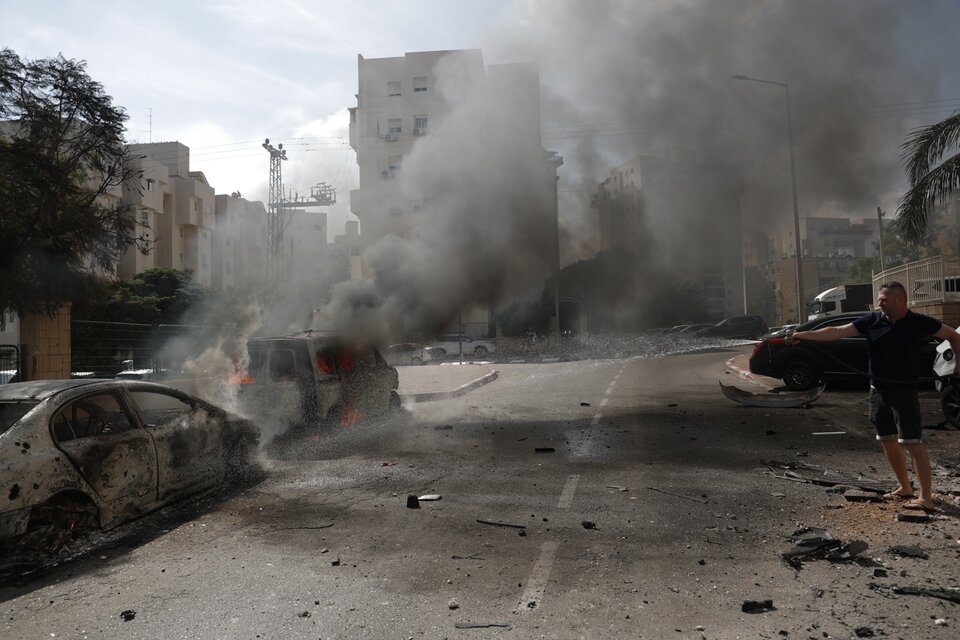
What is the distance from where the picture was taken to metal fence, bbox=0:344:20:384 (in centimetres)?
1056

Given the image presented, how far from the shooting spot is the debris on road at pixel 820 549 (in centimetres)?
405

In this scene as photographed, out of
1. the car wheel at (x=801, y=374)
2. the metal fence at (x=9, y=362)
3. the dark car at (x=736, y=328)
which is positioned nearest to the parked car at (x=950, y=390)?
the car wheel at (x=801, y=374)

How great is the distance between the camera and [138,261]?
50.6 meters

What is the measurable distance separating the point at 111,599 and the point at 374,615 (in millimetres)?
1527

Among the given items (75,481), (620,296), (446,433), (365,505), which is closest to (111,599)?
(75,481)

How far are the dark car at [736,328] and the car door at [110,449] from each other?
32.7 meters

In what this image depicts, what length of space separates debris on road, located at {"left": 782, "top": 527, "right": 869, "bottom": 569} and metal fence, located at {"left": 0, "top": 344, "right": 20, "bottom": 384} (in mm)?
10644

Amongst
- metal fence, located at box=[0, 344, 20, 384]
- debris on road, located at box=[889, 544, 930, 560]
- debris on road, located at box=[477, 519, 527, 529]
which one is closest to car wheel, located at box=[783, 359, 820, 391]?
debris on road, located at box=[889, 544, 930, 560]

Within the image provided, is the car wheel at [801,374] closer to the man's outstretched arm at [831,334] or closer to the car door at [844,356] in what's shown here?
the car door at [844,356]

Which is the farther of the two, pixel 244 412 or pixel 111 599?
pixel 244 412

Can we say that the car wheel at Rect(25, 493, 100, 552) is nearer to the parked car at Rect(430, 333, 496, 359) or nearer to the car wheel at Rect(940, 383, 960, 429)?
the car wheel at Rect(940, 383, 960, 429)

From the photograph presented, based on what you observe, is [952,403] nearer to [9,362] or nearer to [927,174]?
[927,174]

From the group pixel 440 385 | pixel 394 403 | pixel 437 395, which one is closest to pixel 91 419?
pixel 394 403

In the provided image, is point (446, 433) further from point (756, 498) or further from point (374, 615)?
point (374, 615)
